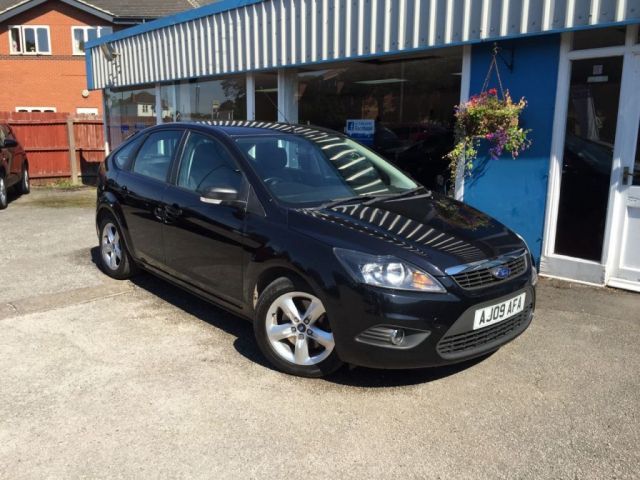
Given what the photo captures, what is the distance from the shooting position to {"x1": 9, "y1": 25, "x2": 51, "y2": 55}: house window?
27.4 m

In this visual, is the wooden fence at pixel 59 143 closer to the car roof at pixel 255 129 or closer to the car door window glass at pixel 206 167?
the car roof at pixel 255 129

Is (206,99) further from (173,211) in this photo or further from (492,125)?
A: (173,211)

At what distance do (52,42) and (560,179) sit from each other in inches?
A: 1123

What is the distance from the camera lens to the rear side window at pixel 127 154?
546cm

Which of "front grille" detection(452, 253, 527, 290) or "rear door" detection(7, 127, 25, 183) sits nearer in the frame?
"front grille" detection(452, 253, 527, 290)

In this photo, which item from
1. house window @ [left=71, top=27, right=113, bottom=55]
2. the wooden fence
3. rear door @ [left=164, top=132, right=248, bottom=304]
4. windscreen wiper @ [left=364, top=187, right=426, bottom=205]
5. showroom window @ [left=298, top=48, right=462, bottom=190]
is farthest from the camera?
house window @ [left=71, top=27, right=113, bottom=55]

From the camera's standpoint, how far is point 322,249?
3.38 metres

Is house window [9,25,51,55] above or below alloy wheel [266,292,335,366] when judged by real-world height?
above

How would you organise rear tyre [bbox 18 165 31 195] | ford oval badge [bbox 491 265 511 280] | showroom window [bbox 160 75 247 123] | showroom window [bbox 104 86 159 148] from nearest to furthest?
ford oval badge [bbox 491 265 511 280] → showroom window [bbox 160 75 247 123] → showroom window [bbox 104 86 159 148] → rear tyre [bbox 18 165 31 195]

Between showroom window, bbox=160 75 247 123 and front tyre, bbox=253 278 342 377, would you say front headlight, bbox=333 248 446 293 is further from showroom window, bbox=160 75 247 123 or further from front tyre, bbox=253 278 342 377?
showroom window, bbox=160 75 247 123

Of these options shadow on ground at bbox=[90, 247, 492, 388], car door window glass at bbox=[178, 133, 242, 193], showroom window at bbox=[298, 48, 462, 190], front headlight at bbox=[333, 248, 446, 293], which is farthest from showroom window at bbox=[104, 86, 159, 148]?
front headlight at bbox=[333, 248, 446, 293]

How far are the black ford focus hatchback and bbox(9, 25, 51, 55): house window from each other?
27.0 m

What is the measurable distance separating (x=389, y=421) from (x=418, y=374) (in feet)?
2.09

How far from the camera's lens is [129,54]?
40.7ft
